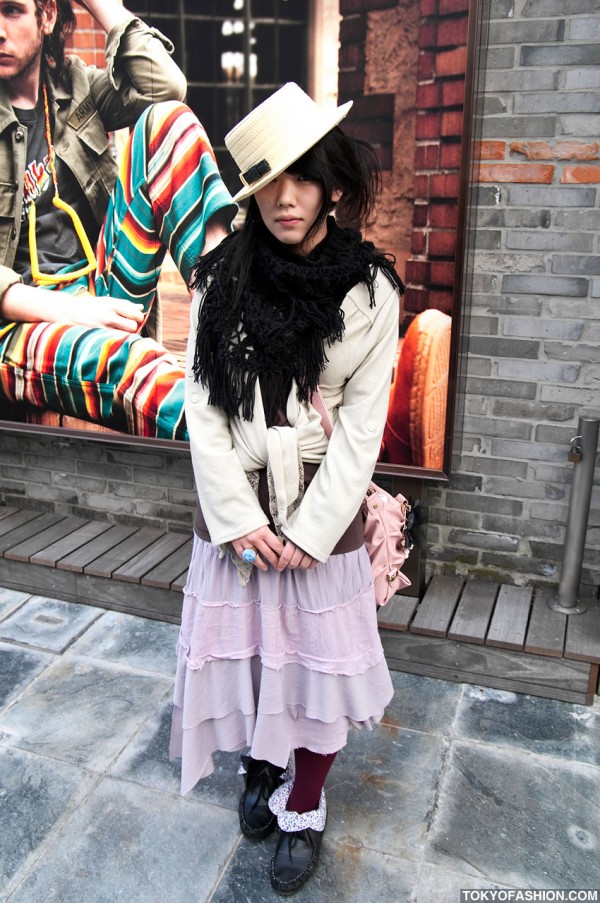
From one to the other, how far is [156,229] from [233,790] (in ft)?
7.47

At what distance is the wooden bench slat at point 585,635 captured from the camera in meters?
2.63

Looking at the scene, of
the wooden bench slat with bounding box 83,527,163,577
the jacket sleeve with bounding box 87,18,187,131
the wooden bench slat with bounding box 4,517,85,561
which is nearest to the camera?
the jacket sleeve with bounding box 87,18,187,131

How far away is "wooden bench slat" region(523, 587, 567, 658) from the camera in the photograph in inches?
105

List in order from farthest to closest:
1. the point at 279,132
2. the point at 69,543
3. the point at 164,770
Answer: the point at 69,543
the point at 164,770
the point at 279,132

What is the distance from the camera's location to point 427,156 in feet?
8.96

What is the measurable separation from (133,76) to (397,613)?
2.45 m

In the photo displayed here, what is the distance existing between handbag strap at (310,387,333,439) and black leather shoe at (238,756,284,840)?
3.38ft

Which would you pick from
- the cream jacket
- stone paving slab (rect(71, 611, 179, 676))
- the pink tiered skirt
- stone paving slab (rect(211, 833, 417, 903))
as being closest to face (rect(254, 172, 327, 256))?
the cream jacket

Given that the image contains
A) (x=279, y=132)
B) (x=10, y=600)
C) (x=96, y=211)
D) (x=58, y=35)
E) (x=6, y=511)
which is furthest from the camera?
(x=6, y=511)

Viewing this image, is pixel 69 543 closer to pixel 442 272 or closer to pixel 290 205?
pixel 442 272

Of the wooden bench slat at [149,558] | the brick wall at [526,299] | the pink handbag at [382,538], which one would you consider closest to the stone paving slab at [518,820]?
the pink handbag at [382,538]

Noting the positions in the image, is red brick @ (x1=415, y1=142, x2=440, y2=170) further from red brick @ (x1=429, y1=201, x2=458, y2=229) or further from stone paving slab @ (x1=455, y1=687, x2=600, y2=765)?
stone paving slab @ (x1=455, y1=687, x2=600, y2=765)

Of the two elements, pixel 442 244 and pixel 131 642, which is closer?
pixel 442 244

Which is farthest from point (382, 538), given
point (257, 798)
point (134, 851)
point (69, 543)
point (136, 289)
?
point (69, 543)
